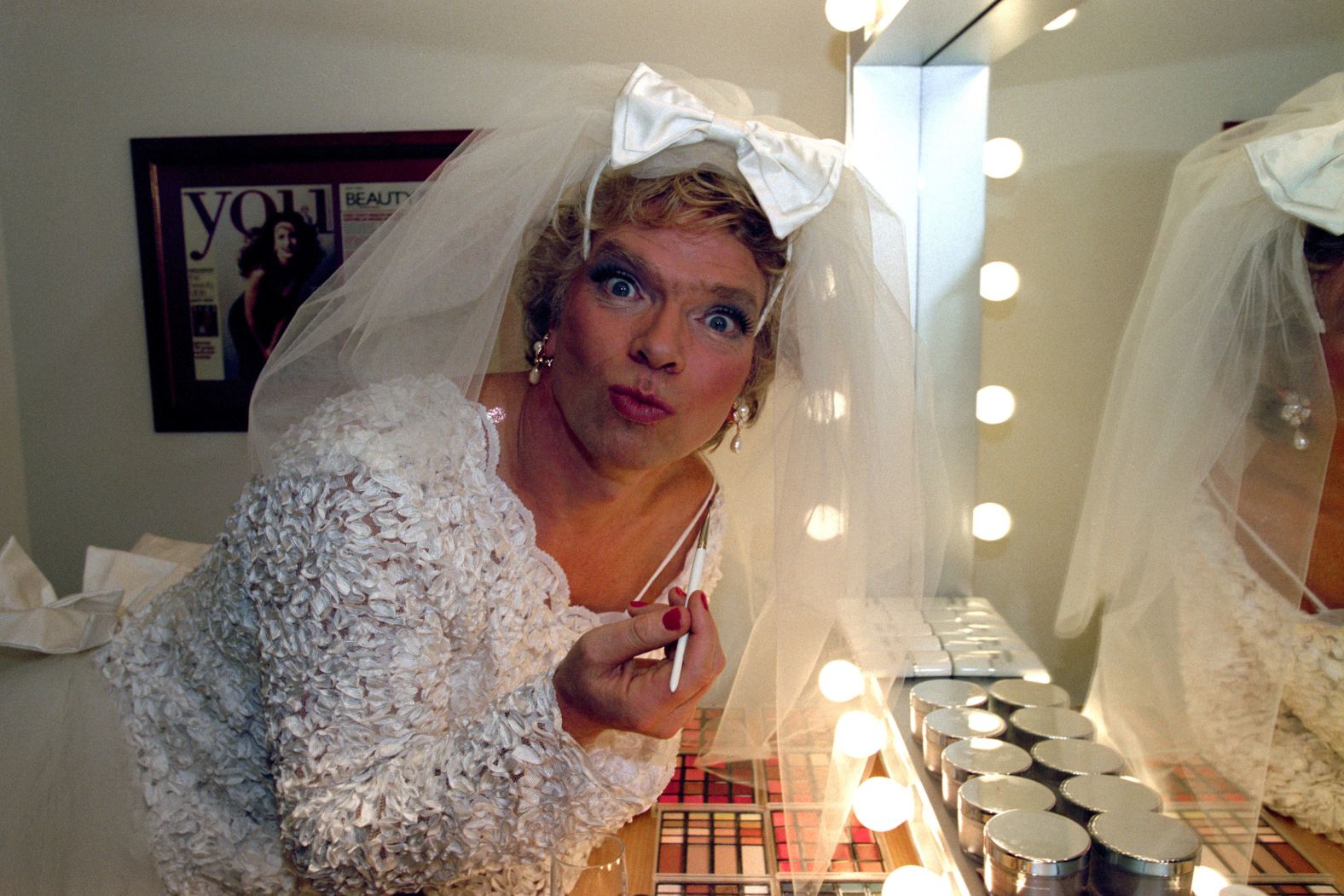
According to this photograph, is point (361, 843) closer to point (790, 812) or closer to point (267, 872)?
point (267, 872)

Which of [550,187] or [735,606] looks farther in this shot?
[735,606]

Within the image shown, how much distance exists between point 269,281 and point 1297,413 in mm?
1521

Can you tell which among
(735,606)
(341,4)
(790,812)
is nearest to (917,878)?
(790,812)

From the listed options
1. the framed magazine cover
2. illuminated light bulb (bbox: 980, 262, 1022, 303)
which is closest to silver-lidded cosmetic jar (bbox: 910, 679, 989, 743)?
illuminated light bulb (bbox: 980, 262, 1022, 303)

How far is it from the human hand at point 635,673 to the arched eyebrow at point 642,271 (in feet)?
1.06

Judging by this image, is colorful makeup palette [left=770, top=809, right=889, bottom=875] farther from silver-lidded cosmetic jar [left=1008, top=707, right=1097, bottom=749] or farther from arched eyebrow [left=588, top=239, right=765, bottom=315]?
arched eyebrow [left=588, top=239, right=765, bottom=315]

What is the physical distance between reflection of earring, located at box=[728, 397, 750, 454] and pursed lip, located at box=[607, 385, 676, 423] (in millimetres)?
180

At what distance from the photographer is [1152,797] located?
2.86 ft

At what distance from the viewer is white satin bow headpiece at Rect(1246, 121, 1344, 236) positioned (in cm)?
54

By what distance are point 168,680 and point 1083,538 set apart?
0.97 meters

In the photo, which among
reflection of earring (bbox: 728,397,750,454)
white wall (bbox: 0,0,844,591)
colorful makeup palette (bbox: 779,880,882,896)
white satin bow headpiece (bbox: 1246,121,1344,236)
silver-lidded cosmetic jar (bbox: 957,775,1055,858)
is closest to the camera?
white satin bow headpiece (bbox: 1246,121,1344,236)

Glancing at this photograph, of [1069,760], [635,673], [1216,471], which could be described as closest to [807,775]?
[1069,760]

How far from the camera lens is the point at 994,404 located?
1289 mm

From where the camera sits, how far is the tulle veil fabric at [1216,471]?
0.62 metres
